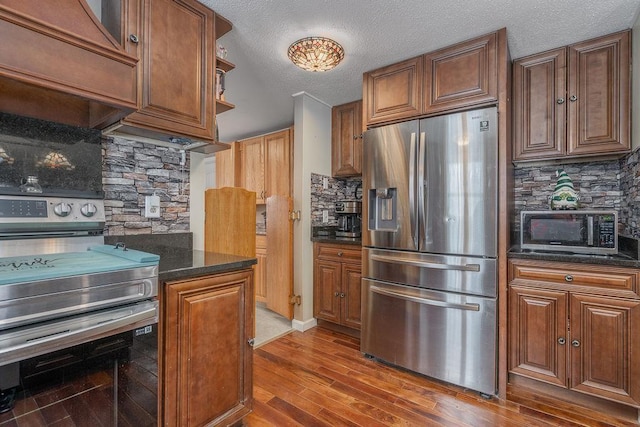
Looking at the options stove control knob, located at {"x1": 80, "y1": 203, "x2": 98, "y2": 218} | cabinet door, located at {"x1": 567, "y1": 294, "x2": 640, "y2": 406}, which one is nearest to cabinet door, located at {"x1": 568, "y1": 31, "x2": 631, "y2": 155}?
cabinet door, located at {"x1": 567, "y1": 294, "x2": 640, "y2": 406}

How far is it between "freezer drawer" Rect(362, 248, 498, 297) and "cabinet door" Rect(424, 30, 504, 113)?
1095 mm

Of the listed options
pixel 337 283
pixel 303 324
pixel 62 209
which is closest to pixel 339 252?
pixel 337 283

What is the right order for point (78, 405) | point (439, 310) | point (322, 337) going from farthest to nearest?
point (322, 337) < point (439, 310) < point (78, 405)

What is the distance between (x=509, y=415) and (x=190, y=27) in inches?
116

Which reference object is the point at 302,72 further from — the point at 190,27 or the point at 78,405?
the point at 78,405

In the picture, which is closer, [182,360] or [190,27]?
[182,360]

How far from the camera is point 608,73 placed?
2.05 meters

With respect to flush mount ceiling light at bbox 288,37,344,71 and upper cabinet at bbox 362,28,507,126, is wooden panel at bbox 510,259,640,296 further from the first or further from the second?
flush mount ceiling light at bbox 288,37,344,71

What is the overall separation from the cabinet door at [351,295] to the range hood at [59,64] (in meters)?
2.19

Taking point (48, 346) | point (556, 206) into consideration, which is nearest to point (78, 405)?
point (48, 346)

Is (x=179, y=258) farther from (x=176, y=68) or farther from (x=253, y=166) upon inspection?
(x=253, y=166)

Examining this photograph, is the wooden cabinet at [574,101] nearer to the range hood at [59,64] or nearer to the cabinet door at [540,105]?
the cabinet door at [540,105]

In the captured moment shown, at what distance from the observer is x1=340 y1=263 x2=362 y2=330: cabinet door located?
2848 millimetres

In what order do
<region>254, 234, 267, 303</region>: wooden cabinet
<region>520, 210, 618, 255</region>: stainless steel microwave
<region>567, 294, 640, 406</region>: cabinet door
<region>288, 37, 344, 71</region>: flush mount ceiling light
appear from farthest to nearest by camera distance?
<region>254, 234, 267, 303</region>: wooden cabinet → <region>288, 37, 344, 71</region>: flush mount ceiling light → <region>520, 210, 618, 255</region>: stainless steel microwave → <region>567, 294, 640, 406</region>: cabinet door
